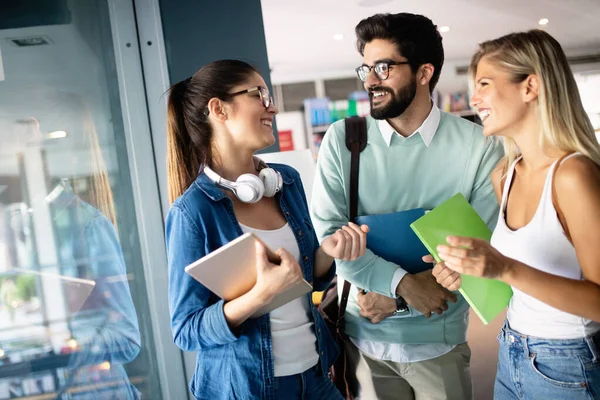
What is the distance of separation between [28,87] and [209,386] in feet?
3.53

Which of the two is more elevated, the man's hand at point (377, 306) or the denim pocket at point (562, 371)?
the man's hand at point (377, 306)

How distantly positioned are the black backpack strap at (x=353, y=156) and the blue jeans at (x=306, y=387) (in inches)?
15.5

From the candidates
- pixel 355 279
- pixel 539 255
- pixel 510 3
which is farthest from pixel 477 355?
pixel 510 3

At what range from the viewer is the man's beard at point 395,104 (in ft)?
5.73

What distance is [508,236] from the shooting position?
1.32m

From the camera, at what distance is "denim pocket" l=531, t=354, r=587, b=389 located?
1183mm

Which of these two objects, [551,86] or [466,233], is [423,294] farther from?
[551,86]

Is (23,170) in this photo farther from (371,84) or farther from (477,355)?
(477,355)

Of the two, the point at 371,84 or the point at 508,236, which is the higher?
the point at 371,84

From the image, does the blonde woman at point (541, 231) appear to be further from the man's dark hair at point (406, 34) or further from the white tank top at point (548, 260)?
the man's dark hair at point (406, 34)

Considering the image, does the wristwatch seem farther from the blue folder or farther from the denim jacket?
the denim jacket

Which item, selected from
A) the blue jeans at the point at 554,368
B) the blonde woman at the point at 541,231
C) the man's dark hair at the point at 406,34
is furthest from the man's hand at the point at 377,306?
the man's dark hair at the point at 406,34

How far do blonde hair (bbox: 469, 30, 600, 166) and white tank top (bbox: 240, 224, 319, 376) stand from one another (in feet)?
2.35

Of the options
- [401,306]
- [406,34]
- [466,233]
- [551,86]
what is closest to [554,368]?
[466,233]
